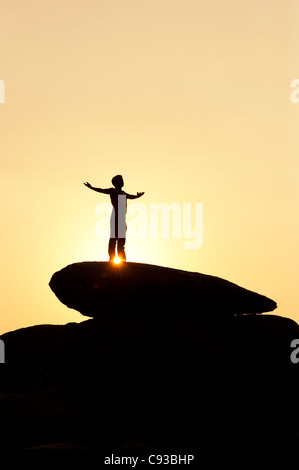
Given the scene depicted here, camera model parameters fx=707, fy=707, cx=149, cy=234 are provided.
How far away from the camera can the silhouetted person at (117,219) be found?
73.7 ft

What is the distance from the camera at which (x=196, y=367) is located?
68.4ft

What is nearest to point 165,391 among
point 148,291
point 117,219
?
point 148,291

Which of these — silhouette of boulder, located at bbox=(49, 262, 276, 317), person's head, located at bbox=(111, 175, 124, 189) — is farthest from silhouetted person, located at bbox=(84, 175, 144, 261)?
silhouette of boulder, located at bbox=(49, 262, 276, 317)

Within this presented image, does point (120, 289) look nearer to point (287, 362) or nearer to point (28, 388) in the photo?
point (287, 362)

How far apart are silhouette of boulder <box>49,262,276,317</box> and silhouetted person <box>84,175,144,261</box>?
0.82m

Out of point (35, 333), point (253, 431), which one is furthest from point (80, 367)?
point (35, 333)

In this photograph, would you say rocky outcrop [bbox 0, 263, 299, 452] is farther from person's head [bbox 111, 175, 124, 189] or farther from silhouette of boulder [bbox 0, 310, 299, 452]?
person's head [bbox 111, 175, 124, 189]

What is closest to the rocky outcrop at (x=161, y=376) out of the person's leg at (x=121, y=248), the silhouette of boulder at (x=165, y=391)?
the silhouette of boulder at (x=165, y=391)

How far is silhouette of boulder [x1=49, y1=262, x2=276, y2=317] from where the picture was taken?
21453mm

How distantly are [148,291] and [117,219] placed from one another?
263 cm

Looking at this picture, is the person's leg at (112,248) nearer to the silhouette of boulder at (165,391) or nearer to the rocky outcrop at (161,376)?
the rocky outcrop at (161,376)

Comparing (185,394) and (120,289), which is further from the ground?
(120,289)
